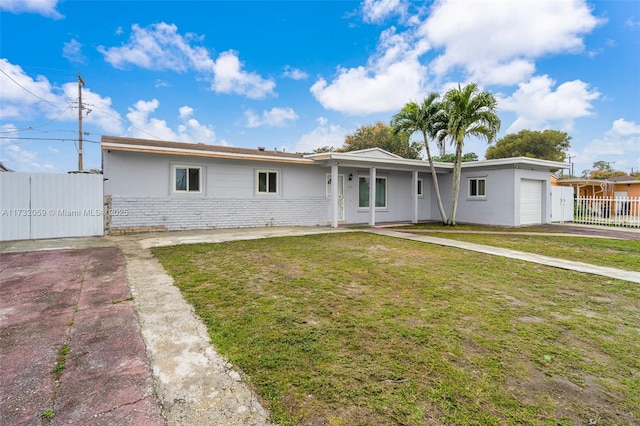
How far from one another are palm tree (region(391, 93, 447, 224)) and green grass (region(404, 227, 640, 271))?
522 cm

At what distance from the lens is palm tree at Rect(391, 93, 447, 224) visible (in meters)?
13.6

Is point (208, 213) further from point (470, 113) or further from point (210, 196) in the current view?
point (470, 113)

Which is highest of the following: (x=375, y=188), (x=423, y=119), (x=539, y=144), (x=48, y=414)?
(x=539, y=144)

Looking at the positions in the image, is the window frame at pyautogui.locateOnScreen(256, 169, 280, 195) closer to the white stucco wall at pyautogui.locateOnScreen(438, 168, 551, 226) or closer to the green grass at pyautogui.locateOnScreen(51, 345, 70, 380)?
the white stucco wall at pyautogui.locateOnScreen(438, 168, 551, 226)

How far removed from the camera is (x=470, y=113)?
13.1m

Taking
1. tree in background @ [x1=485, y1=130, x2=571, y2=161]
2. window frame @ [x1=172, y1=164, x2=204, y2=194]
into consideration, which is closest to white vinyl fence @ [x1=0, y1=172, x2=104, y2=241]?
window frame @ [x1=172, y1=164, x2=204, y2=194]

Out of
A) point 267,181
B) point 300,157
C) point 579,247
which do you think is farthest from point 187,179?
point 579,247

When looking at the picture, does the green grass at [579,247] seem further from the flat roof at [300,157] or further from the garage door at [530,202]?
the flat roof at [300,157]

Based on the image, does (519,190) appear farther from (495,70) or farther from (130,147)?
(130,147)

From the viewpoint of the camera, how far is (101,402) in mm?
2096

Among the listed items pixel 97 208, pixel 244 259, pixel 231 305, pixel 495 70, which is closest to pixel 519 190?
pixel 495 70

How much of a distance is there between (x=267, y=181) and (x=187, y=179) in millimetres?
3233

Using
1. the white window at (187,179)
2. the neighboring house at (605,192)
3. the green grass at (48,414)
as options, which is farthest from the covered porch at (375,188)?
the green grass at (48,414)

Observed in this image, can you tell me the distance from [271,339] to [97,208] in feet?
33.5
